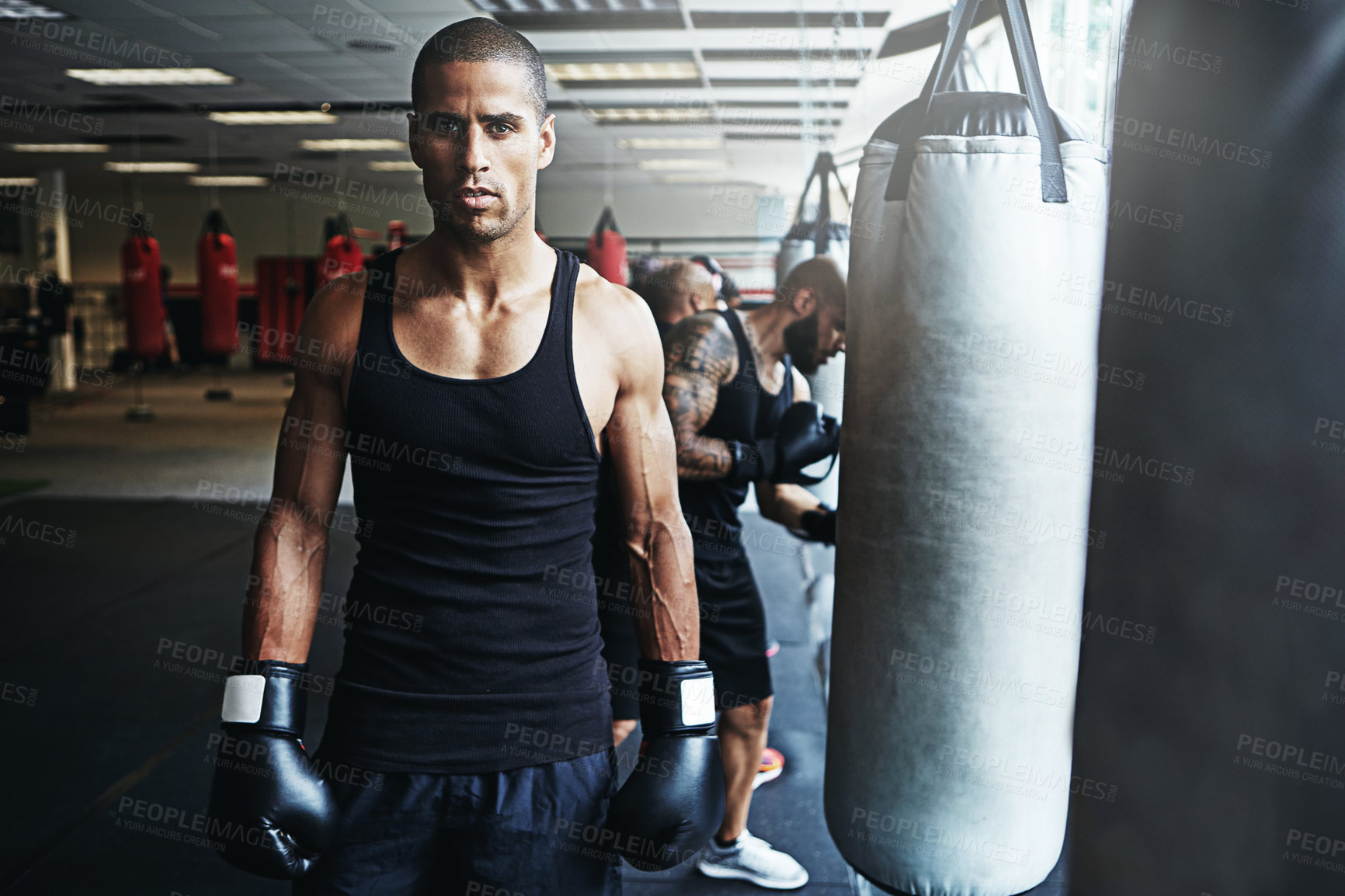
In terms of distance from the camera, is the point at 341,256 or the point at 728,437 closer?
the point at 728,437

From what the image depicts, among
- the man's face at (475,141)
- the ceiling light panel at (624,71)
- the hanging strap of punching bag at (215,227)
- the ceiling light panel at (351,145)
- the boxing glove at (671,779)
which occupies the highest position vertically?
the ceiling light panel at (624,71)

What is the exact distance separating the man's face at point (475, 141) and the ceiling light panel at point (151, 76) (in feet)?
25.3

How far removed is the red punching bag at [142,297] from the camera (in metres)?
9.73

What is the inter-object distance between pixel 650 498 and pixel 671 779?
1.29 feet

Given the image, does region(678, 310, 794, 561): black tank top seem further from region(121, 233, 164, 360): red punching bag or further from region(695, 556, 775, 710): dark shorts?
region(121, 233, 164, 360): red punching bag

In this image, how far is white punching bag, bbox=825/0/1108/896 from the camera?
1162 mm

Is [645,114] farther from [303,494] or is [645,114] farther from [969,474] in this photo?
[969,474]

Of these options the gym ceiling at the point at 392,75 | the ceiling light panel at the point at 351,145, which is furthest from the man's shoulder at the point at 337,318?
the ceiling light panel at the point at 351,145

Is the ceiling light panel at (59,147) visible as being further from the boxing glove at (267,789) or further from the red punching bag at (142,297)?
the boxing glove at (267,789)

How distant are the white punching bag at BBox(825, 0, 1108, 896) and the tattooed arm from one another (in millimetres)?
1141

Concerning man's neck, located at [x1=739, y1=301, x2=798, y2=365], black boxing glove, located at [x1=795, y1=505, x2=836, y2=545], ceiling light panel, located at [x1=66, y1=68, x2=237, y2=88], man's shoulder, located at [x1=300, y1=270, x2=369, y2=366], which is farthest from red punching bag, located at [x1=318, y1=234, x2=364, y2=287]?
man's shoulder, located at [x1=300, y1=270, x2=369, y2=366]

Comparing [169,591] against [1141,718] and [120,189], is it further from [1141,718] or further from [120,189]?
[120,189]

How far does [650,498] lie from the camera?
1.43m

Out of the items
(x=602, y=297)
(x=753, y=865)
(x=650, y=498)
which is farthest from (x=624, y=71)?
(x=650, y=498)
